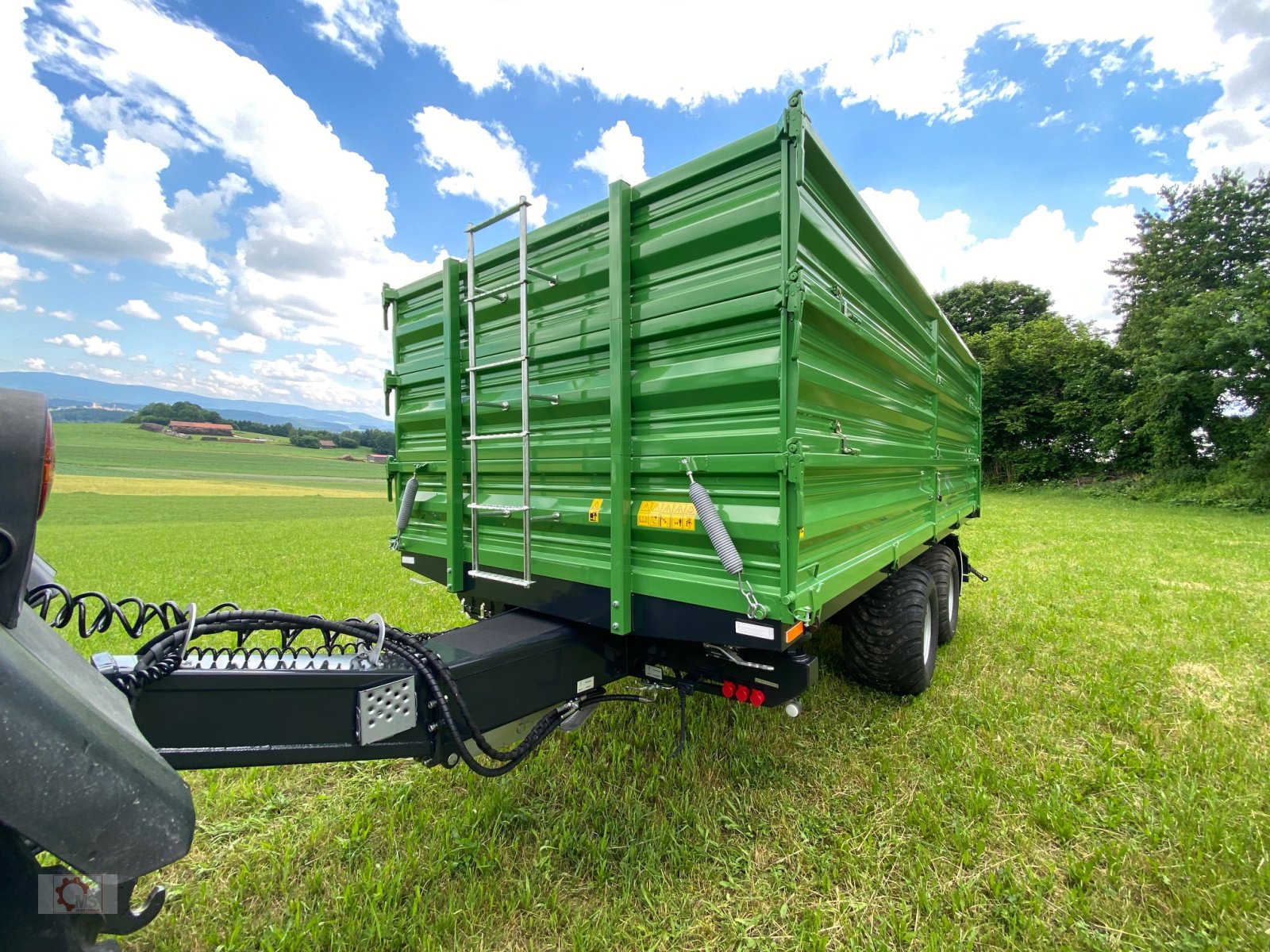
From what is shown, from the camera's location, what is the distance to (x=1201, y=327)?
1905 centimetres

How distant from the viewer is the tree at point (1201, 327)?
1814cm

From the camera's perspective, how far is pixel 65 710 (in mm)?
1036

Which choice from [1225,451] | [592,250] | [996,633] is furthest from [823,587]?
[1225,451]

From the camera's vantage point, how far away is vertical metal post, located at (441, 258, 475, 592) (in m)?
3.01

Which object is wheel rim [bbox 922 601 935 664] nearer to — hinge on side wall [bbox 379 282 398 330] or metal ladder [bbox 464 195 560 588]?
metal ladder [bbox 464 195 560 588]

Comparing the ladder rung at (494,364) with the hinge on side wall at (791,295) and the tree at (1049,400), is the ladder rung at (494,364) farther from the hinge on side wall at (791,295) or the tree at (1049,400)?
the tree at (1049,400)

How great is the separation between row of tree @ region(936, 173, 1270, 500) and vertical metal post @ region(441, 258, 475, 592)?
2385cm

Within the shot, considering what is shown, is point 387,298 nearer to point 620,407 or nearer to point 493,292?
point 493,292

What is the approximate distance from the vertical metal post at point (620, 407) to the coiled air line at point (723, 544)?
13.9 inches

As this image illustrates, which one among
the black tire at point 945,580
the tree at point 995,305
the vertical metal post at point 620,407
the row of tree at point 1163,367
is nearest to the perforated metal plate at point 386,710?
the vertical metal post at point 620,407

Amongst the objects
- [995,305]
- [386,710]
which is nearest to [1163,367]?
[995,305]

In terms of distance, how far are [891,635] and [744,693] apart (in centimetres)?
163

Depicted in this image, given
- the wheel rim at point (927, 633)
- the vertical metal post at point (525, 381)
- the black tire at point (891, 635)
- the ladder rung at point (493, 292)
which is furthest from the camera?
the wheel rim at point (927, 633)

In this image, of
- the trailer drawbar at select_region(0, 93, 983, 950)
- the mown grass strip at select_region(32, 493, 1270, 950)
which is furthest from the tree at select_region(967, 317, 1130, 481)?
the trailer drawbar at select_region(0, 93, 983, 950)
